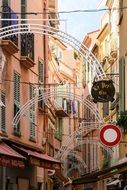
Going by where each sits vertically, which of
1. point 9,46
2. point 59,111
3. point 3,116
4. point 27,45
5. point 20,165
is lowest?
point 20,165

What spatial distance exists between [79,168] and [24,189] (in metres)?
36.8

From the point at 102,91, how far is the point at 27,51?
8283 mm

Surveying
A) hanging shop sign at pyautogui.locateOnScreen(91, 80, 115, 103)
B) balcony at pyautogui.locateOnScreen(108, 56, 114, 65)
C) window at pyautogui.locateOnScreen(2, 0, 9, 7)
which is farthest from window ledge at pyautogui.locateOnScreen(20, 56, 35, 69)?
balcony at pyautogui.locateOnScreen(108, 56, 114, 65)

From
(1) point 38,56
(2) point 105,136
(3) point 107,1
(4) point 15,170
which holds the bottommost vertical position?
(4) point 15,170

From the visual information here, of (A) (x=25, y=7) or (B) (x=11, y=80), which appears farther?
(A) (x=25, y=7)

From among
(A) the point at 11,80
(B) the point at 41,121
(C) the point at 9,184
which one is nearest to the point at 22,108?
(A) the point at 11,80

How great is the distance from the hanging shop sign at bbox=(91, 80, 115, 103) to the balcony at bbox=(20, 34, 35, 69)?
24.7 feet

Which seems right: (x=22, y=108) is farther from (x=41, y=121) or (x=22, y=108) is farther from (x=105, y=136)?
(x=105, y=136)

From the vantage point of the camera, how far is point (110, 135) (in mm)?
18172

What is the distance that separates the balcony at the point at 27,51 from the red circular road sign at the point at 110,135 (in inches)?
374

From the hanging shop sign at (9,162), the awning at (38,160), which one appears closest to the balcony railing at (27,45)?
the awning at (38,160)

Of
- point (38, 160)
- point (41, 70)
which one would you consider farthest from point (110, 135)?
point (41, 70)

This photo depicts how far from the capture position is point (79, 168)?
6400cm

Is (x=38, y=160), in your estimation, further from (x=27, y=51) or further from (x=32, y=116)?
(x=32, y=116)
